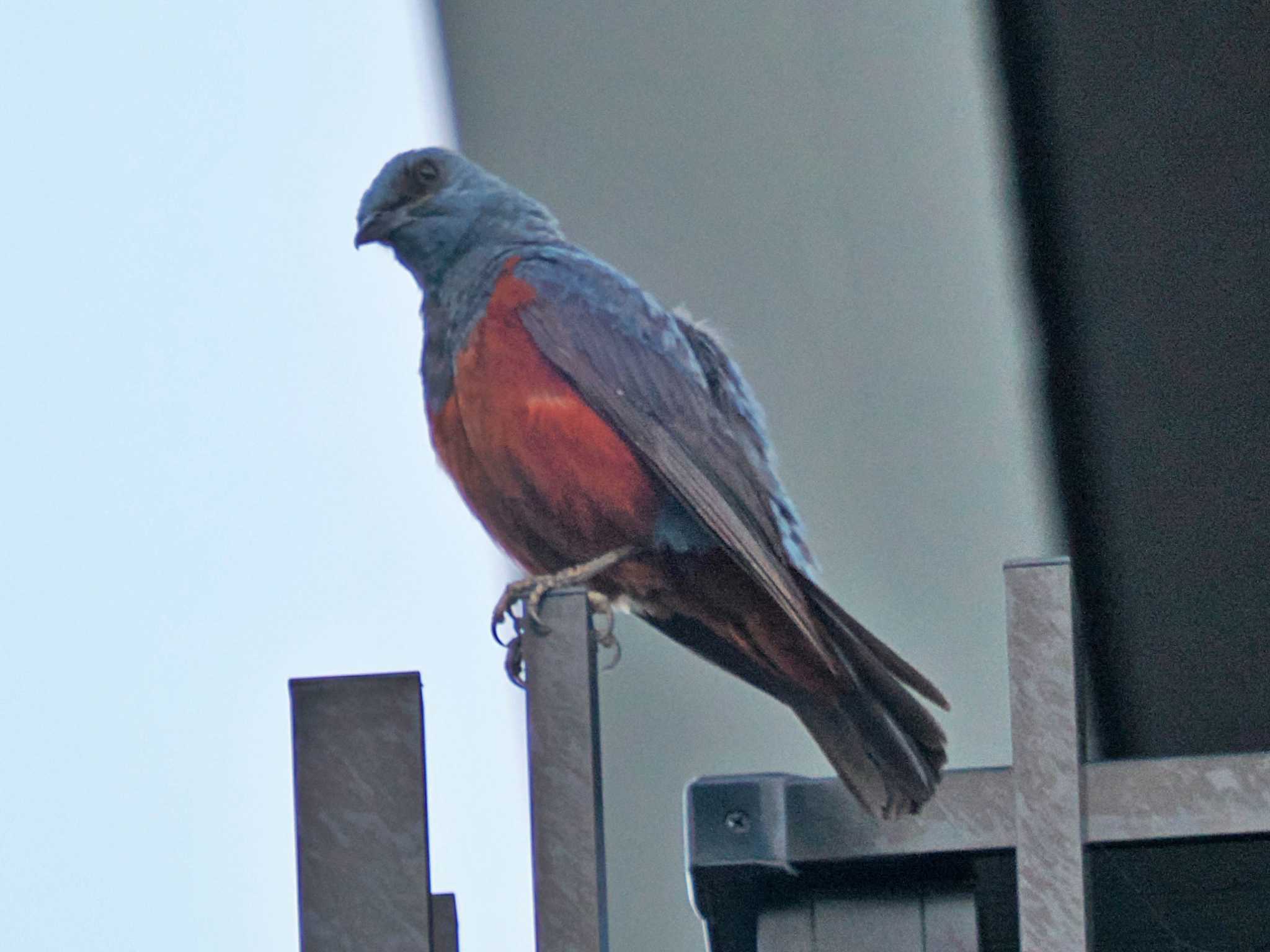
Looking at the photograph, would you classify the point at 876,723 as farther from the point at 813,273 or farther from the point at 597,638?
the point at 813,273

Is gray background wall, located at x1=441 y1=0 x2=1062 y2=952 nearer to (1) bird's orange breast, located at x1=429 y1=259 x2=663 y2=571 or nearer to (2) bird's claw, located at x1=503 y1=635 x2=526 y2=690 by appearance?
(1) bird's orange breast, located at x1=429 y1=259 x2=663 y2=571

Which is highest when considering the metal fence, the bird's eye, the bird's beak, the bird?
the bird's eye

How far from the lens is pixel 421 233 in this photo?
303 centimetres

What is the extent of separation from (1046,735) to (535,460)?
1.26 metres

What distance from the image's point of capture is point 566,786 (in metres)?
1.45

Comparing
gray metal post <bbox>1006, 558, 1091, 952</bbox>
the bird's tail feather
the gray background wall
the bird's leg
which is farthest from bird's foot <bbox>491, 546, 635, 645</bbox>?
the gray background wall

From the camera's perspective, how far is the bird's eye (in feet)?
10.2

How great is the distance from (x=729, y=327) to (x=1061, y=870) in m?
2.45

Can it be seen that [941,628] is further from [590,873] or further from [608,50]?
[590,873]

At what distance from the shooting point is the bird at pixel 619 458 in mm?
2539

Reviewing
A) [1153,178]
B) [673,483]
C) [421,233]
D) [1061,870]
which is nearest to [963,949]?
[1061,870]

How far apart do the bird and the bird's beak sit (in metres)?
0.15

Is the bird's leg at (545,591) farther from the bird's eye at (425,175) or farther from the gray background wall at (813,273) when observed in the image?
the gray background wall at (813,273)

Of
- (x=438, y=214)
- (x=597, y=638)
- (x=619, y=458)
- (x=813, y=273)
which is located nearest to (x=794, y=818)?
(x=597, y=638)
